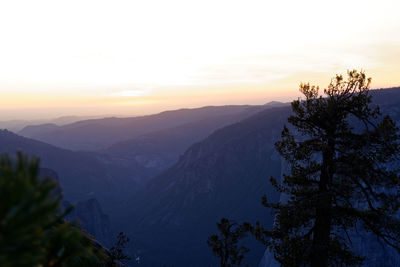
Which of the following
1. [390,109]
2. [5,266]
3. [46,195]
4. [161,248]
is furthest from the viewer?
[161,248]

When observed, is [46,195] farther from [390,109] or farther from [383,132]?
[390,109]

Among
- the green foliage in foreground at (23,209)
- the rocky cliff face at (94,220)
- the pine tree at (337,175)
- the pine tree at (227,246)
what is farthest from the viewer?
the rocky cliff face at (94,220)

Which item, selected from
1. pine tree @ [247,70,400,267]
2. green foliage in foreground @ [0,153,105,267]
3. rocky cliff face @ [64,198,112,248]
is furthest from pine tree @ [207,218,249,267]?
rocky cliff face @ [64,198,112,248]

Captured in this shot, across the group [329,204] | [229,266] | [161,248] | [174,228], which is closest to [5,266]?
[329,204]

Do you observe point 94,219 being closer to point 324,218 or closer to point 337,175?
point 324,218

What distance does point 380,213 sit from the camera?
10.9 metres

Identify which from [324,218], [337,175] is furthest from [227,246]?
[337,175]

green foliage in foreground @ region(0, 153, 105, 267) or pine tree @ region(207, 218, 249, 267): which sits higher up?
green foliage in foreground @ region(0, 153, 105, 267)

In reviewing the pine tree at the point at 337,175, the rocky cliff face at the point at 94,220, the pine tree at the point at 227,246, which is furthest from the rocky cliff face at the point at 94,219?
the pine tree at the point at 337,175

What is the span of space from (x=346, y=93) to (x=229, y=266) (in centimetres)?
977

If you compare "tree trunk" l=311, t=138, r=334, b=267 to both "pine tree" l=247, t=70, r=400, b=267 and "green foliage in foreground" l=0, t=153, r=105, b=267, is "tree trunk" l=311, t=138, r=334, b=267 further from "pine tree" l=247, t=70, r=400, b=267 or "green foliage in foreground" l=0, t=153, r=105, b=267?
"green foliage in foreground" l=0, t=153, r=105, b=267

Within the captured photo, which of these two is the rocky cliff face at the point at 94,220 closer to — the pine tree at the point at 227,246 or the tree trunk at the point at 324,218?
the pine tree at the point at 227,246

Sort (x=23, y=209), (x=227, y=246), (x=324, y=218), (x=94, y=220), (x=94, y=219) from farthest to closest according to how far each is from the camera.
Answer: (x=94, y=219)
(x=94, y=220)
(x=227, y=246)
(x=324, y=218)
(x=23, y=209)

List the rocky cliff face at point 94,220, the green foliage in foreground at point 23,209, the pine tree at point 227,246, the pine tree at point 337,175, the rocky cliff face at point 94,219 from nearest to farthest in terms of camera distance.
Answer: the green foliage in foreground at point 23,209 < the pine tree at point 337,175 < the pine tree at point 227,246 < the rocky cliff face at point 94,220 < the rocky cliff face at point 94,219
